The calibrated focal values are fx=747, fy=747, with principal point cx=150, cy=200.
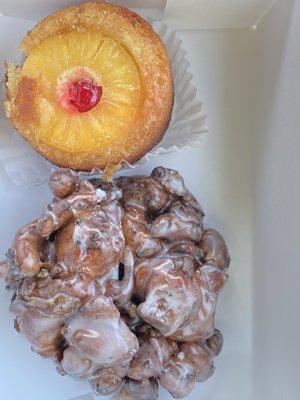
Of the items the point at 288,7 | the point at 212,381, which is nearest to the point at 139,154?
the point at 288,7

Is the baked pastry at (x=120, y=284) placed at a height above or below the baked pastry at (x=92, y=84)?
below

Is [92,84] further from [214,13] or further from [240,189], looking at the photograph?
[240,189]

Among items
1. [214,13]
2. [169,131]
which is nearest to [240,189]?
[169,131]

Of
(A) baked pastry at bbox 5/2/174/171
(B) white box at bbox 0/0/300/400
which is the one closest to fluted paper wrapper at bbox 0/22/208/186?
(B) white box at bbox 0/0/300/400

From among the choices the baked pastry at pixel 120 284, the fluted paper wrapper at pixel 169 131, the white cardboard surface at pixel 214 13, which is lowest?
the baked pastry at pixel 120 284

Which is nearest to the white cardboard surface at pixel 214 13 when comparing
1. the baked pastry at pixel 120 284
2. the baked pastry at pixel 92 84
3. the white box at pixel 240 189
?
the white box at pixel 240 189

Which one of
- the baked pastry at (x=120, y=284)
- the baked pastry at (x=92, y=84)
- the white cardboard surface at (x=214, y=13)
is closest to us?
the baked pastry at (x=120, y=284)

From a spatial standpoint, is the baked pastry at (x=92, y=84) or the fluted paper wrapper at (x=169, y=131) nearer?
the baked pastry at (x=92, y=84)

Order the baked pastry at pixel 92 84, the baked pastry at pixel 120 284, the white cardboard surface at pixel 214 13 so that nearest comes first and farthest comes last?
the baked pastry at pixel 120 284
the baked pastry at pixel 92 84
the white cardboard surface at pixel 214 13

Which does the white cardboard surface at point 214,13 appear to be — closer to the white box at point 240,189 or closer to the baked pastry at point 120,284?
the white box at point 240,189
